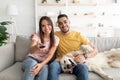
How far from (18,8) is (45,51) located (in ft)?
10.4

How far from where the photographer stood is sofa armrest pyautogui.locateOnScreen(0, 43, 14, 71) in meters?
2.48

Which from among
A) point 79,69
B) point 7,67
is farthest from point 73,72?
point 7,67

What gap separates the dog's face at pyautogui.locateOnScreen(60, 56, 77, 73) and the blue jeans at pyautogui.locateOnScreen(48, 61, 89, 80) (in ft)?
0.15

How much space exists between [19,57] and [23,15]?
9.22ft

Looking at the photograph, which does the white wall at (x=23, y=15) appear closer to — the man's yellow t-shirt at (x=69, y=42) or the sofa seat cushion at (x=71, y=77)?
the man's yellow t-shirt at (x=69, y=42)

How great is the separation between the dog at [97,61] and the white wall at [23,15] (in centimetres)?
309

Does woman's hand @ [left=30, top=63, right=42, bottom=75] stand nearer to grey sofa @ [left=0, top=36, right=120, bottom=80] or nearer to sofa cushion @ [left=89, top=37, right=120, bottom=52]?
grey sofa @ [left=0, top=36, right=120, bottom=80]

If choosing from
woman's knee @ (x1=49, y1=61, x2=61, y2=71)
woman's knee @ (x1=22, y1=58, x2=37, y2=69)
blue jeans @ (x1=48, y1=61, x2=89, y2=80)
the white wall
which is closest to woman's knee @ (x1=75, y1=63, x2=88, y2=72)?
blue jeans @ (x1=48, y1=61, x2=89, y2=80)

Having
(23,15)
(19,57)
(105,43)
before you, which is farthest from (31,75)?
(23,15)

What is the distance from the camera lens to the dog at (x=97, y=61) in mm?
2280

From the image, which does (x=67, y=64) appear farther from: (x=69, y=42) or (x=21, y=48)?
(x=21, y=48)

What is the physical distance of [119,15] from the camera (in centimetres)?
549

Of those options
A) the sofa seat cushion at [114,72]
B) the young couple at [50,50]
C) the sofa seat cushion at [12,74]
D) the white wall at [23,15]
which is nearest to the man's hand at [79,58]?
the young couple at [50,50]

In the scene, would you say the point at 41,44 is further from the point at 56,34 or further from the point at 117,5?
the point at 117,5
